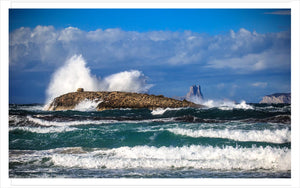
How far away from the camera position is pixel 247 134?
21.5ft

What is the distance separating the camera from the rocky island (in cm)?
1099

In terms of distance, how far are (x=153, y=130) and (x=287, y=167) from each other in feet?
10.9

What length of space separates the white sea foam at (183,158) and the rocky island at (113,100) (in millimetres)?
4823

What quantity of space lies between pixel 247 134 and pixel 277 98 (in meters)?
1.07

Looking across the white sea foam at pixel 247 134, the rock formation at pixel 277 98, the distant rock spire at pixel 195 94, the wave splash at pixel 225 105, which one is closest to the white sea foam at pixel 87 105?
the distant rock spire at pixel 195 94

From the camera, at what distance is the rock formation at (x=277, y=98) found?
5512 mm

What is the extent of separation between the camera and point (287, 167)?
15.9ft

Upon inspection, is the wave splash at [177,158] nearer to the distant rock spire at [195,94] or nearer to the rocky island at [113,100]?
the distant rock spire at [195,94]

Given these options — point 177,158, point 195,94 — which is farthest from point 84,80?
point 177,158

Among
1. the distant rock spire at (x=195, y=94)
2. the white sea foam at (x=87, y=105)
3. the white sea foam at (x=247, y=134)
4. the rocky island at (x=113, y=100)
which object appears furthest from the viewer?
the white sea foam at (x=87, y=105)

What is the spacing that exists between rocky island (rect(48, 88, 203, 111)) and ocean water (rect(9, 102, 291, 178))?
106 cm

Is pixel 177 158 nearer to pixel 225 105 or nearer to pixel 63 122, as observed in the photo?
pixel 225 105
